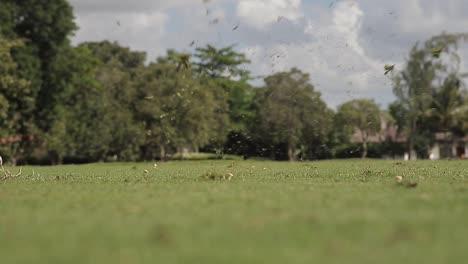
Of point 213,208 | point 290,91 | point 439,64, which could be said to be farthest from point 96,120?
point 213,208

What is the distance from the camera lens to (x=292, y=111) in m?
60.5

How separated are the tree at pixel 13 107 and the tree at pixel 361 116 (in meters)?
35.4

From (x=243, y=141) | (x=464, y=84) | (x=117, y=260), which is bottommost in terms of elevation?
→ (x=117, y=260)

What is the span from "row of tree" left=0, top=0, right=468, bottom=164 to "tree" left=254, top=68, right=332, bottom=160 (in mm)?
109

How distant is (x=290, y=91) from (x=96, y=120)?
18.8m

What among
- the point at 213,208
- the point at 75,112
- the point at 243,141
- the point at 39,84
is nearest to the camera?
the point at 213,208

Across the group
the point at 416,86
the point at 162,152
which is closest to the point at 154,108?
the point at 162,152

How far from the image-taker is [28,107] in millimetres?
52500

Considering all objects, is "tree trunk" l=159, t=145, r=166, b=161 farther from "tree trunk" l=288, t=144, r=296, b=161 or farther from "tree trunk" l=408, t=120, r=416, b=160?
"tree trunk" l=408, t=120, r=416, b=160

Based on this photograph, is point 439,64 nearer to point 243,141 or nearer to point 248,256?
point 243,141

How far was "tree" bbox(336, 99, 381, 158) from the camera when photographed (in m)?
80.4

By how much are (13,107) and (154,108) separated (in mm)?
11622

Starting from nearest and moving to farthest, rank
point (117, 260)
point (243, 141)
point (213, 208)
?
1. point (117, 260)
2. point (213, 208)
3. point (243, 141)

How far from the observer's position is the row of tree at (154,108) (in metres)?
52.3
